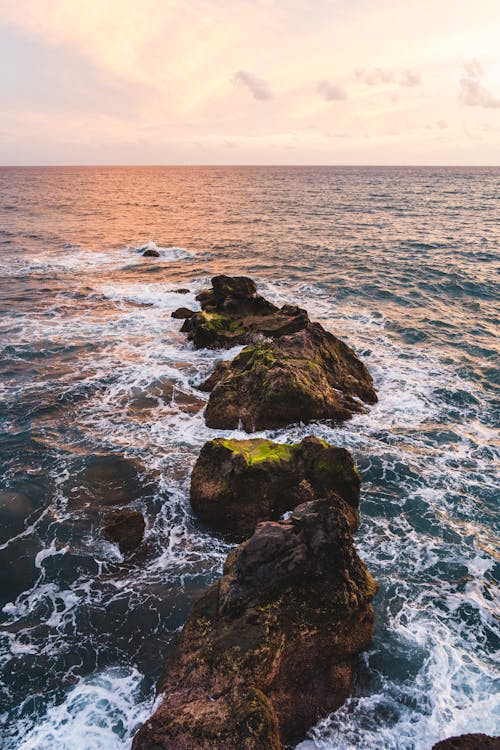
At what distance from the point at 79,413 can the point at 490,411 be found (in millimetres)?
16121

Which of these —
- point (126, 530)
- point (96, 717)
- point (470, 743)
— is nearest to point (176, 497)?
point (126, 530)

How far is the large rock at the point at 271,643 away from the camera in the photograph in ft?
20.1

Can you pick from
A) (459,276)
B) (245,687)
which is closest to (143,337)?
(245,687)

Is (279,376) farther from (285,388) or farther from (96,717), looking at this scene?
(96,717)

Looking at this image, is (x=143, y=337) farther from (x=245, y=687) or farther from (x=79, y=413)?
(x=245, y=687)

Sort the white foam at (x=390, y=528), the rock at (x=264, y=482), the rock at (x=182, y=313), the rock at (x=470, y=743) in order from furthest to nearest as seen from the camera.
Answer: the rock at (x=182, y=313)
the rock at (x=264, y=482)
the white foam at (x=390, y=528)
the rock at (x=470, y=743)

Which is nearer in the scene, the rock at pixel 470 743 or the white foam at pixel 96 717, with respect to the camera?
the rock at pixel 470 743

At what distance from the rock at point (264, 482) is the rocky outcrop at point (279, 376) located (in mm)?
3236

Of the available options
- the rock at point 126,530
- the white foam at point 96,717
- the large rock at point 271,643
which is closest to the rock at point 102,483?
the rock at point 126,530

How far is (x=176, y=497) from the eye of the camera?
1227 centimetres

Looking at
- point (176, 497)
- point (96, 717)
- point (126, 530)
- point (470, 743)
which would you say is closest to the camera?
→ point (470, 743)

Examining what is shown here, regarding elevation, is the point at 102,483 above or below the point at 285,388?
below

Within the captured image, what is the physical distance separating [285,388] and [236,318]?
10.2 metres

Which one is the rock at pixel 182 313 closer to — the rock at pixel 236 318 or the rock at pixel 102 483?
the rock at pixel 236 318
